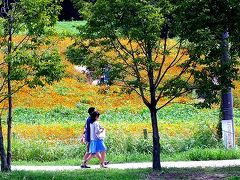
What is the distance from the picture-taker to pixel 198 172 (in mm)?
13867

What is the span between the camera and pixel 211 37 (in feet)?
43.9

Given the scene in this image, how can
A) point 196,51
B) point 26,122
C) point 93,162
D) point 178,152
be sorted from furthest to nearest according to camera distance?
point 26,122 → point 178,152 → point 93,162 → point 196,51

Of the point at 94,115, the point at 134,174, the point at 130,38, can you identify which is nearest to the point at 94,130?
the point at 94,115

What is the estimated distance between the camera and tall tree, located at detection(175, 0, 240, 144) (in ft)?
43.9

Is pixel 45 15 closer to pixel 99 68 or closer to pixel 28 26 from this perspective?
pixel 28 26

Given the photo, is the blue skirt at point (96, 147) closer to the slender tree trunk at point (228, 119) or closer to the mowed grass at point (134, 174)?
the mowed grass at point (134, 174)

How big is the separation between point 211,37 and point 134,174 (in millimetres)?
3602

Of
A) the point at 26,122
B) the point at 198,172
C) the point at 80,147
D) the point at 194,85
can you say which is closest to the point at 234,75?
the point at 194,85

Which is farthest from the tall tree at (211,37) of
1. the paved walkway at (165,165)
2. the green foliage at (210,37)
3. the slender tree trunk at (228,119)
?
the slender tree trunk at (228,119)

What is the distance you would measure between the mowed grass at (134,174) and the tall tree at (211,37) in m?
1.64

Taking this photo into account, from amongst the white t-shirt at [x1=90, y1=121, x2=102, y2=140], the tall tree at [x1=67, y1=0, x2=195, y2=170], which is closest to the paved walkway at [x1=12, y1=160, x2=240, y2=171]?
the white t-shirt at [x1=90, y1=121, x2=102, y2=140]

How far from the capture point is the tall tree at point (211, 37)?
13383mm

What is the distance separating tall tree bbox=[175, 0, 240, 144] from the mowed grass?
1635 mm

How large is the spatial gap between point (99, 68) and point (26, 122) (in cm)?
1588
